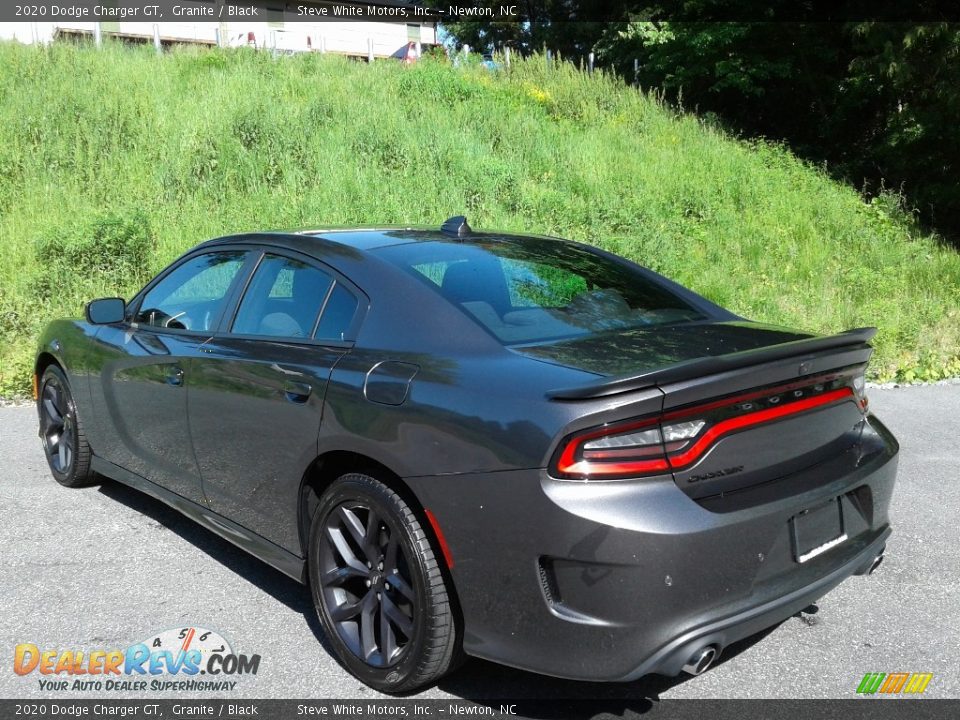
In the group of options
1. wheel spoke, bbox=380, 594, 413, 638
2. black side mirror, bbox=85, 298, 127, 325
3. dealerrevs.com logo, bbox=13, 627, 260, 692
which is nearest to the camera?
wheel spoke, bbox=380, 594, 413, 638

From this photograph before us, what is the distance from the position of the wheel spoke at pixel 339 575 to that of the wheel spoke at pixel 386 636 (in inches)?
5.5

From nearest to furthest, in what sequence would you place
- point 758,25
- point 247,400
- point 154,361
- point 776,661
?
point 776,661 < point 247,400 < point 154,361 < point 758,25

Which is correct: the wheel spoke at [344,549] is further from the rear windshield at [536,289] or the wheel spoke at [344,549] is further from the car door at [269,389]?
the rear windshield at [536,289]

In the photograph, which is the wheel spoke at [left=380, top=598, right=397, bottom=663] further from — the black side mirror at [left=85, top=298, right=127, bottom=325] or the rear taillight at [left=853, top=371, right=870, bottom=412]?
the black side mirror at [left=85, top=298, right=127, bottom=325]

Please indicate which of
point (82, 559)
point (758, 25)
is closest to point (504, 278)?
point (82, 559)

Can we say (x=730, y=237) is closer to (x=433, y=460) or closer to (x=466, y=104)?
(x=466, y=104)

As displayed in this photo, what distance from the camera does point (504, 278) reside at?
11.3 feet

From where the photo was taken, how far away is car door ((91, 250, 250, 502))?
385cm

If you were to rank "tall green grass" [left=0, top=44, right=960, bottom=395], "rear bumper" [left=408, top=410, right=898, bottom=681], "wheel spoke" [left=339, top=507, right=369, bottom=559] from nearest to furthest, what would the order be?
"rear bumper" [left=408, top=410, right=898, bottom=681], "wheel spoke" [left=339, top=507, right=369, bottom=559], "tall green grass" [left=0, top=44, right=960, bottom=395]

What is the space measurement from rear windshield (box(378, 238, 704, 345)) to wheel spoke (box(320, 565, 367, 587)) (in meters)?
0.93

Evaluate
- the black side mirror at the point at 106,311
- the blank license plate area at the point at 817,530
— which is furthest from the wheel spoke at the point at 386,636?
the black side mirror at the point at 106,311

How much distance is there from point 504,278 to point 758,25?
64.4ft

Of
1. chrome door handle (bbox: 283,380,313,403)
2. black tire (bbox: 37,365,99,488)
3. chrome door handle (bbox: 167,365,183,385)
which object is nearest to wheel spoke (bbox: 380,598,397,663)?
chrome door handle (bbox: 283,380,313,403)

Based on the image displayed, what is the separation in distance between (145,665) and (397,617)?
1028 millimetres
